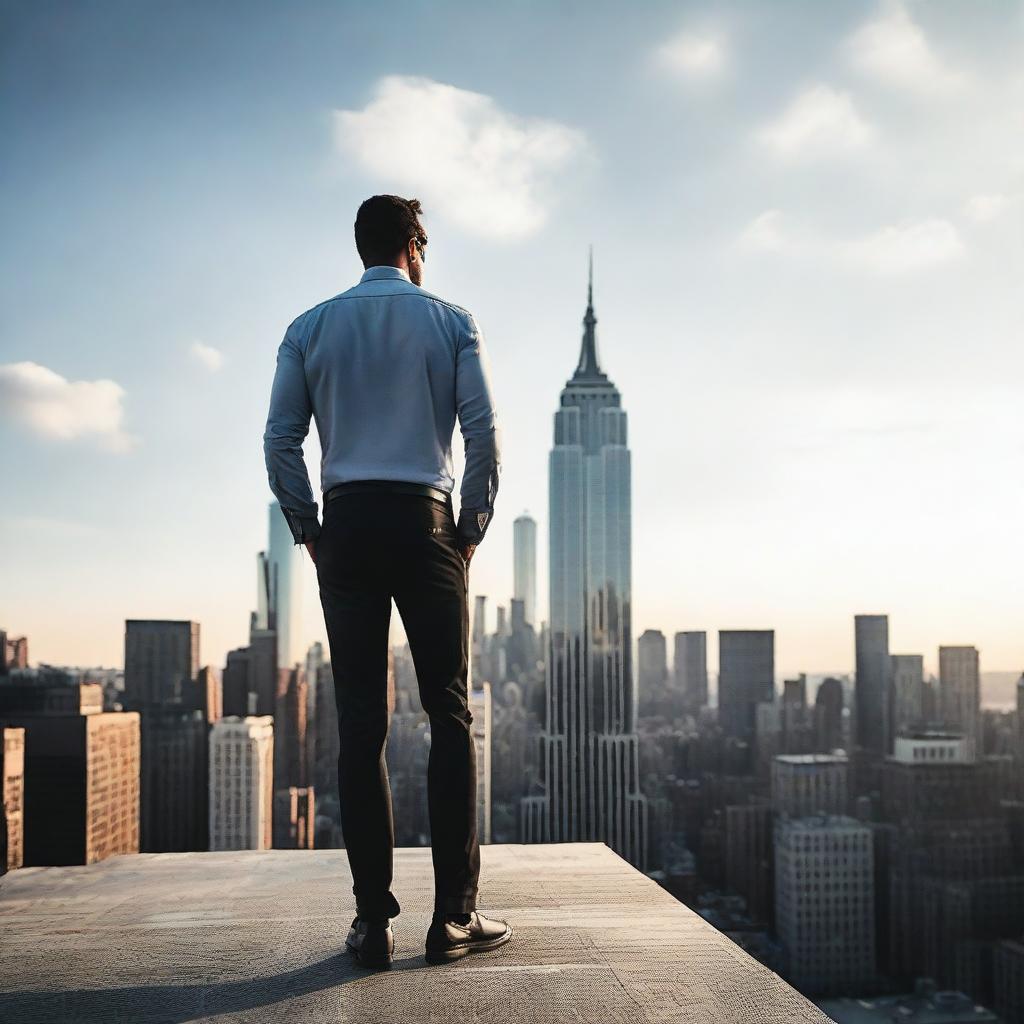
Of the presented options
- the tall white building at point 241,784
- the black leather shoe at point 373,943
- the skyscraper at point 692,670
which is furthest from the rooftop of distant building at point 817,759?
the black leather shoe at point 373,943

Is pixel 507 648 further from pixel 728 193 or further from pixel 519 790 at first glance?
pixel 728 193

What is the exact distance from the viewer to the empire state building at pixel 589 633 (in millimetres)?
43312

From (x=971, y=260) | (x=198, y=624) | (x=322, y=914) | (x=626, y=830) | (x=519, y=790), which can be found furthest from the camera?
(x=626, y=830)

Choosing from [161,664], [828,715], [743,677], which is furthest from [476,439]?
[743,677]

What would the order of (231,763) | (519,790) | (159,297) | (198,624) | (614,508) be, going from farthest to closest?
(614,508)
(519,790)
(198,624)
(231,763)
(159,297)

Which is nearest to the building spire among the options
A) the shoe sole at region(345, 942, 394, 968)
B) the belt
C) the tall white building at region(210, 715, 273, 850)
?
the tall white building at region(210, 715, 273, 850)

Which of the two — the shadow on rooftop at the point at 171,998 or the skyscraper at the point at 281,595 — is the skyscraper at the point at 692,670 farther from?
the shadow on rooftop at the point at 171,998

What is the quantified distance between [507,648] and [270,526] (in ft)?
37.6

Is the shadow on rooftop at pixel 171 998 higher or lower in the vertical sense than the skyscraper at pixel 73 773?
higher

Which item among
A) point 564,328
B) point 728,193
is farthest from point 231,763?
point 728,193

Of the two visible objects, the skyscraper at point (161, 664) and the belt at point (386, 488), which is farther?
the skyscraper at point (161, 664)

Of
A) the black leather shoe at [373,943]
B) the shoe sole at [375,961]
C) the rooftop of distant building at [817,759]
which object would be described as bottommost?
the rooftop of distant building at [817,759]

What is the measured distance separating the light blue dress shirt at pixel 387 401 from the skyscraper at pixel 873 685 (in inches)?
1095

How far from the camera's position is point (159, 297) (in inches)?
411
